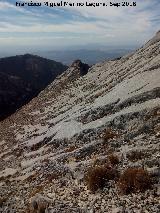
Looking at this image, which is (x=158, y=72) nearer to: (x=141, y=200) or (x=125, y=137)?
(x=125, y=137)

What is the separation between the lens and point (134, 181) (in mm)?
19641

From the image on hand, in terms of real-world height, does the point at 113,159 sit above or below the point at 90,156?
above

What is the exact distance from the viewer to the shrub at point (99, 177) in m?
21.1

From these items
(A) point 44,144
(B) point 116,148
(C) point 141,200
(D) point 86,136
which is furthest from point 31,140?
(C) point 141,200

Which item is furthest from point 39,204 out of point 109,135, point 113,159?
point 109,135

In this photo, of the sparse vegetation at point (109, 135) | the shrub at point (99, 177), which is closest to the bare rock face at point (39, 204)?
the shrub at point (99, 177)

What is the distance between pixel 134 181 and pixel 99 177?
2.48 metres

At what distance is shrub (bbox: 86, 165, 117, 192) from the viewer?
21.1 metres

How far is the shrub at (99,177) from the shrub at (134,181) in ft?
3.61

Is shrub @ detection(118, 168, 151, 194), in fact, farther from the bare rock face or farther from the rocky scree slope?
the bare rock face

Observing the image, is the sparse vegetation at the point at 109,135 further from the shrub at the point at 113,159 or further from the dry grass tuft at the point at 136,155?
the dry grass tuft at the point at 136,155

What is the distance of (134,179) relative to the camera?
64.9ft

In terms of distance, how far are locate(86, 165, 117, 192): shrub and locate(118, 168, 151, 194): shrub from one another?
1.10 meters

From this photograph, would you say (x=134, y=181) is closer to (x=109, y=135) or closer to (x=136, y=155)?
(x=136, y=155)
